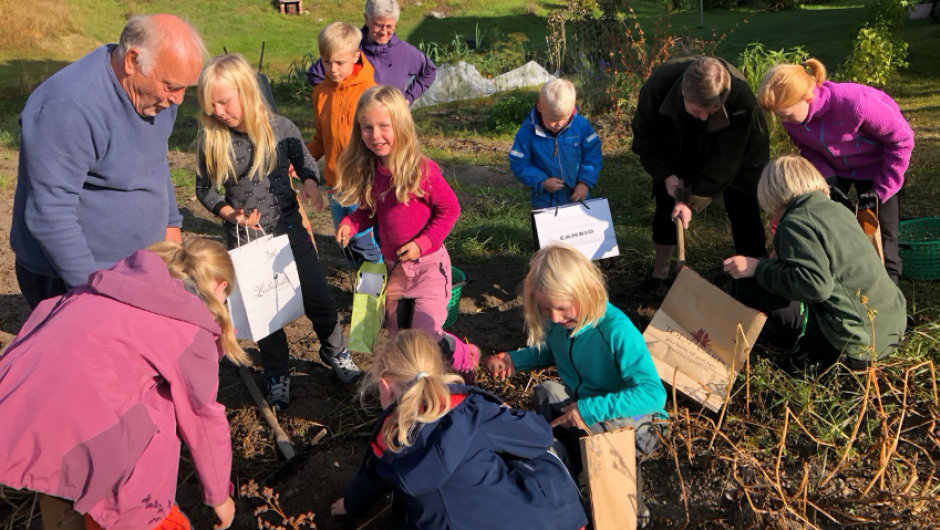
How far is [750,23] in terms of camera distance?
56.1 ft

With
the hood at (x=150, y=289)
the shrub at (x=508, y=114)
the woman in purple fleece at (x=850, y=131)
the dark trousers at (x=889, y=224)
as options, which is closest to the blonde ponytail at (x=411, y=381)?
the hood at (x=150, y=289)

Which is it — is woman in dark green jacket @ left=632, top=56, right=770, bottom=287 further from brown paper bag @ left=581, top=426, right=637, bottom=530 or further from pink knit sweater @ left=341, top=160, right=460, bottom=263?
brown paper bag @ left=581, top=426, right=637, bottom=530

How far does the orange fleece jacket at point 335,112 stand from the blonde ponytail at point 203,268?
186 cm

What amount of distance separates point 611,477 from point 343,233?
163 cm

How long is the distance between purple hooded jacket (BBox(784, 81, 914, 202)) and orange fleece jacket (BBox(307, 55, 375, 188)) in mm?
2474

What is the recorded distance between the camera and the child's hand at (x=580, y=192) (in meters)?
3.95

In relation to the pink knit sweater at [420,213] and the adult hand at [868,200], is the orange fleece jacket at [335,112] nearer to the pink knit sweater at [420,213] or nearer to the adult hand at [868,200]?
the pink knit sweater at [420,213]

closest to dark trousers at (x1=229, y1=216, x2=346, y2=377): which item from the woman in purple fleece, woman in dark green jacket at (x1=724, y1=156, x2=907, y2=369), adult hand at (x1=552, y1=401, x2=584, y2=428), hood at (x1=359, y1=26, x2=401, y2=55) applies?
adult hand at (x1=552, y1=401, x2=584, y2=428)

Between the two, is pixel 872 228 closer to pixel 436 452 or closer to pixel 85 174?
pixel 436 452

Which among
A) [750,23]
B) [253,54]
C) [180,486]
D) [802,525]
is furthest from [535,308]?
[750,23]

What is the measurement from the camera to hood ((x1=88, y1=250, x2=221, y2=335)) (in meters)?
2.06

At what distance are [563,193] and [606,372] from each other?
1623 mm

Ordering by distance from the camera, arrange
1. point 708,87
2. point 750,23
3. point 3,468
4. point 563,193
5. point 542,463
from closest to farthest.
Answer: point 3,468 → point 542,463 → point 708,87 → point 563,193 → point 750,23

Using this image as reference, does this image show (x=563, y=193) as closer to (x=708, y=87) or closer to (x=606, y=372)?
(x=708, y=87)
